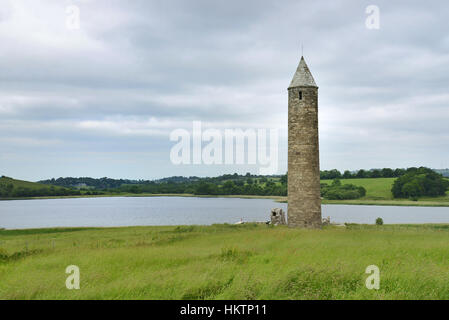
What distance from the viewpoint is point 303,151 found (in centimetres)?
2638

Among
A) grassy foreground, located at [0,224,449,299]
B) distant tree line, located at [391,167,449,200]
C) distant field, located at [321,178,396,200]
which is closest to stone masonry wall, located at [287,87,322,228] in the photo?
grassy foreground, located at [0,224,449,299]

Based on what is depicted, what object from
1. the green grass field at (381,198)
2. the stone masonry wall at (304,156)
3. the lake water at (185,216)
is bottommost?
the lake water at (185,216)

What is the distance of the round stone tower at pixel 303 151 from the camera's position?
26328 millimetres

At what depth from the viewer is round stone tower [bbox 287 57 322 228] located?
26328mm

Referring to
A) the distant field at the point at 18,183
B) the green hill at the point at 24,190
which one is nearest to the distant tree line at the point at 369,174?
the green hill at the point at 24,190

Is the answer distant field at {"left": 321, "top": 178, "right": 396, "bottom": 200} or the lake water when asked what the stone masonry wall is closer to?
the lake water

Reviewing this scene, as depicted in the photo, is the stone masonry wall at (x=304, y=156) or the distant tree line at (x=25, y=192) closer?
the stone masonry wall at (x=304, y=156)

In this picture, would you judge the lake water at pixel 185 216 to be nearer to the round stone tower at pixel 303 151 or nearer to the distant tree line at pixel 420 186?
the distant tree line at pixel 420 186

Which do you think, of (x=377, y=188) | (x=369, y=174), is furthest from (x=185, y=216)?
(x=369, y=174)

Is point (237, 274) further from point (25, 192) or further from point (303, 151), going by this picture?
point (25, 192)
